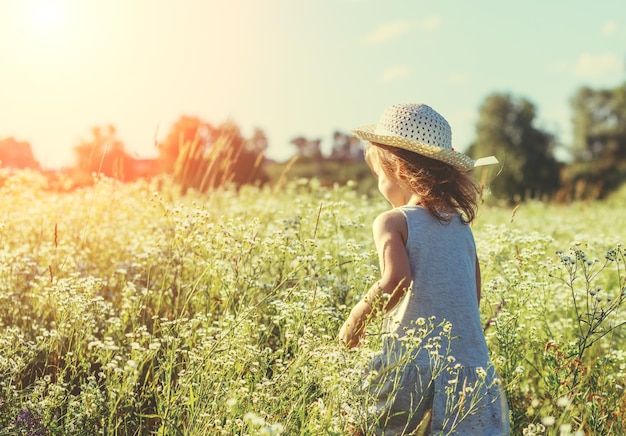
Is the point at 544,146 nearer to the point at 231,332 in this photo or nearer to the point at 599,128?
the point at 599,128

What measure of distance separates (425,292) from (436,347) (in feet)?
0.98

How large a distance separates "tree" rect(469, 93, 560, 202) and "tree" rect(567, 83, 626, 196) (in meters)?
5.01

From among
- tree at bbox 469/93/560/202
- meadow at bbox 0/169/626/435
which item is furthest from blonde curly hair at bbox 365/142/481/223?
tree at bbox 469/93/560/202

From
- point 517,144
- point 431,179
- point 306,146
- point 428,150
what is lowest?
point 431,179

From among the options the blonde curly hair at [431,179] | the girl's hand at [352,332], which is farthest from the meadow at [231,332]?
the blonde curly hair at [431,179]

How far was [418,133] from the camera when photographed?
3.62m

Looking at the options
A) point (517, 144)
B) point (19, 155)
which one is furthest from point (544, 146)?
point (19, 155)

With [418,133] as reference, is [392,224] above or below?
below

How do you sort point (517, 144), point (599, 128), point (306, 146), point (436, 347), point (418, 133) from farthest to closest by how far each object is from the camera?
point (599, 128) < point (517, 144) < point (306, 146) < point (418, 133) < point (436, 347)

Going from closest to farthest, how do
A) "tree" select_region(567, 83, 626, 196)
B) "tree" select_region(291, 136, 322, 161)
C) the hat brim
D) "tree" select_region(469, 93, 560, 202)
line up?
the hat brim, "tree" select_region(291, 136, 322, 161), "tree" select_region(469, 93, 560, 202), "tree" select_region(567, 83, 626, 196)

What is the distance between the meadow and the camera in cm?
298

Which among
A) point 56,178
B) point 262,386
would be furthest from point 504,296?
point 56,178

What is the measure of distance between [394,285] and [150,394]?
145cm

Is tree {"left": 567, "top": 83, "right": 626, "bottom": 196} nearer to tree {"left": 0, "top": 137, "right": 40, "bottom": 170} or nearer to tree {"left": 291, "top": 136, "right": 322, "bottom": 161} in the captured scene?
tree {"left": 291, "top": 136, "right": 322, "bottom": 161}
